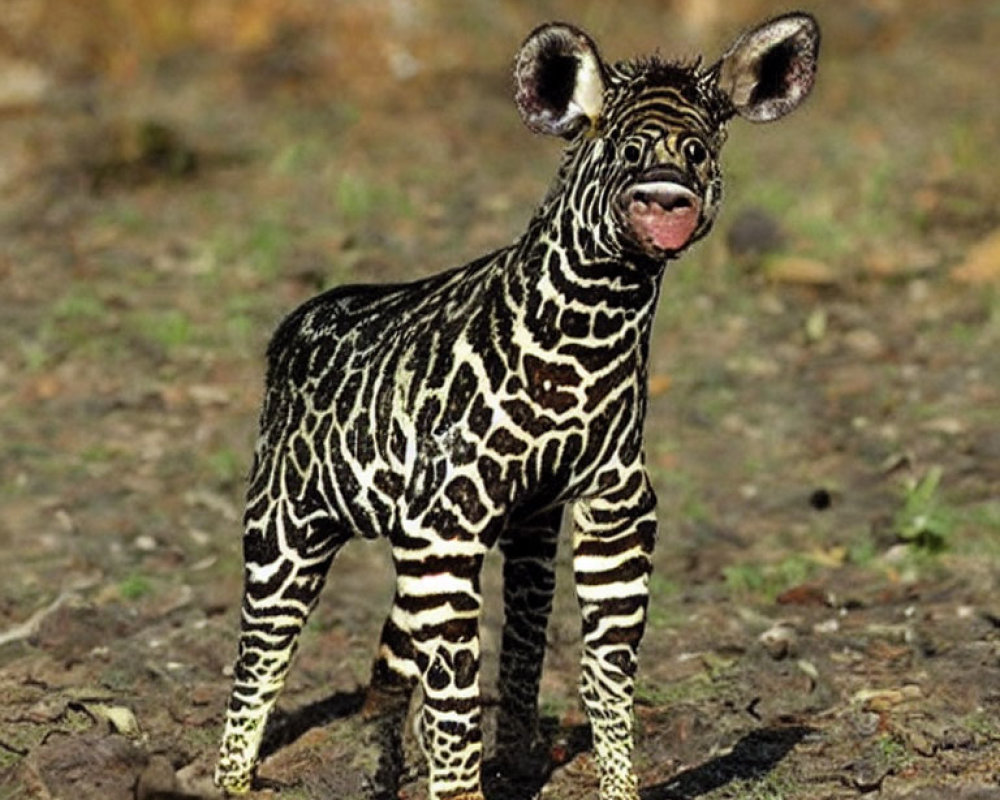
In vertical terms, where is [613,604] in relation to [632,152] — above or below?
below

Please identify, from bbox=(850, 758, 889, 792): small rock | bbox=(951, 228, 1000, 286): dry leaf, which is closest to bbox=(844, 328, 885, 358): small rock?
bbox=(951, 228, 1000, 286): dry leaf

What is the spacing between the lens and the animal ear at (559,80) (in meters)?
→ 5.74

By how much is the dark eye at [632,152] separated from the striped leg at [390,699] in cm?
207

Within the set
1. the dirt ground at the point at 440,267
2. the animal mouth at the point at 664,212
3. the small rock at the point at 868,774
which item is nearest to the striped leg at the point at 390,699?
the dirt ground at the point at 440,267

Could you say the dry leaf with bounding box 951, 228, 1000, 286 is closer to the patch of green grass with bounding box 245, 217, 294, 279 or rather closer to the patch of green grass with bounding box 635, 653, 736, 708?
the patch of green grass with bounding box 245, 217, 294, 279

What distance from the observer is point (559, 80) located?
19.2ft

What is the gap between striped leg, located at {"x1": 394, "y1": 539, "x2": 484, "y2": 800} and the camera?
5910 mm

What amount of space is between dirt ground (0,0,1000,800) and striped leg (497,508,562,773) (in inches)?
7.0

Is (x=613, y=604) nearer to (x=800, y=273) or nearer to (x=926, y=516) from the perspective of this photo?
(x=926, y=516)

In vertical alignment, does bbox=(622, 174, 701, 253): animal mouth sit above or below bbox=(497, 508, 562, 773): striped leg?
above

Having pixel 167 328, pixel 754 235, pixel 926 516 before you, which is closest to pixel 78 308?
pixel 167 328

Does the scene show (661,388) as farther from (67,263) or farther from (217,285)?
(67,263)

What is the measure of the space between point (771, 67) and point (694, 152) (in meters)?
0.57

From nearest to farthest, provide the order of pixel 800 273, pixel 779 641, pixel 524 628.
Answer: pixel 524 628
pixel 779 641
pixel 800 273
